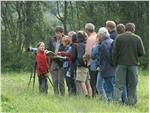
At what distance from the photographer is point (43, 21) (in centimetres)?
3391

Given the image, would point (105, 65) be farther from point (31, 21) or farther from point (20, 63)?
point (31, 21)

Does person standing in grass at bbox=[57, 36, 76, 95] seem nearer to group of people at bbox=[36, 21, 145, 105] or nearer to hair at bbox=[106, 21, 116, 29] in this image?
group of people at bbox=[36, 21, 145, 105]

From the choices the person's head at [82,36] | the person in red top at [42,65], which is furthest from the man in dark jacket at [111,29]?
the person in red top at [42,65]

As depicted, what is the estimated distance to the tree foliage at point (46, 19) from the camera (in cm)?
3044

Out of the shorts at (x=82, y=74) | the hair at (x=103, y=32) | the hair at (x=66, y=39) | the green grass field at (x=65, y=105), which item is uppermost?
the hair at (x=103, y=32)

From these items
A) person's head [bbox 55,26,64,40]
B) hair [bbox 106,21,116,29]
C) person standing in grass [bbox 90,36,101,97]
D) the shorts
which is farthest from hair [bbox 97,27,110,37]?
person's head [bbox 55,26,64,40]

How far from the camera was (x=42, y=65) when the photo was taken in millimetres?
12367

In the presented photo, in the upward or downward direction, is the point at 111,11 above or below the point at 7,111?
above

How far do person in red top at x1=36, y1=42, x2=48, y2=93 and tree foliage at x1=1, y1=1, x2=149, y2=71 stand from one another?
646 inches

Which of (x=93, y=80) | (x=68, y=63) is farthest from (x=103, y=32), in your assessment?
(x=68, y=63)

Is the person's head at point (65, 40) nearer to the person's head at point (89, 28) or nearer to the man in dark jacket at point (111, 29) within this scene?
the person's head at point (89, 28)

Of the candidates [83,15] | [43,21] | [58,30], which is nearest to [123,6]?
[83,15]

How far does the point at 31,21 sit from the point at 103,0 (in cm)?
518

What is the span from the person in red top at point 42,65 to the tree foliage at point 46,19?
1641 centimetres
